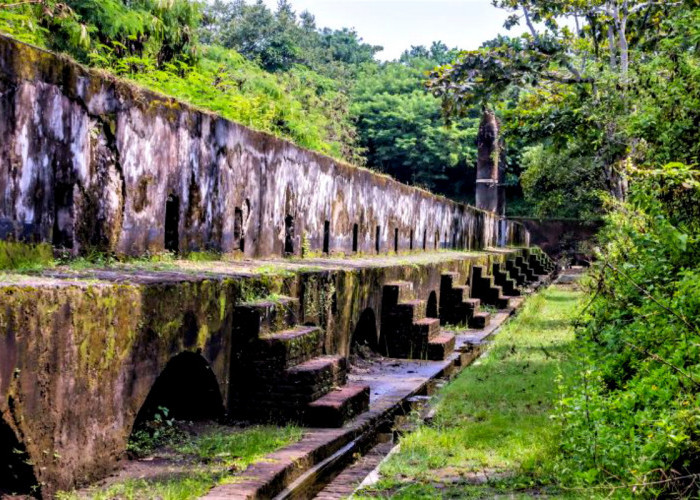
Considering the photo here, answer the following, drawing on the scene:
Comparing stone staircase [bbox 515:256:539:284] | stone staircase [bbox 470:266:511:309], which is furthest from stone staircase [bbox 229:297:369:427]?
stone staircase [bbox 515:256:539:284]

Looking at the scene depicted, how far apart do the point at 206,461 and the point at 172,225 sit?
2.35 meters

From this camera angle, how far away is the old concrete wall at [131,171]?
501cm

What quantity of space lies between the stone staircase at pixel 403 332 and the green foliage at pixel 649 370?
3.99 m

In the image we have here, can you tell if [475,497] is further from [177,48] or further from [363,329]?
[177,48]

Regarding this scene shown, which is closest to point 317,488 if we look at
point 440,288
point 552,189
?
point 440,288

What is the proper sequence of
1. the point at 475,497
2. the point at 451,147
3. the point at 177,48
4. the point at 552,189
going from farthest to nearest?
the point at 451,147
the point at 552,189
the point at 177,48
the point at 475,497

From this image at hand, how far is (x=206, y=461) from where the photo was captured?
491cm

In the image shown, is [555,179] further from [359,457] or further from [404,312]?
[359,457]

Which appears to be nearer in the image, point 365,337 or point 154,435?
point 154,435

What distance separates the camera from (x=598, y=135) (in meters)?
12.7

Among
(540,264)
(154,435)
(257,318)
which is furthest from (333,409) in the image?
(540,264)

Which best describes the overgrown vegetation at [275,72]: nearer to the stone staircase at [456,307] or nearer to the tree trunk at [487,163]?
the tree trunk at [487,163]

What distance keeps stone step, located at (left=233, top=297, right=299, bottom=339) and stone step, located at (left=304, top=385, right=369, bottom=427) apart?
583 millimetres

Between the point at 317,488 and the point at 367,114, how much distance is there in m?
43.1
